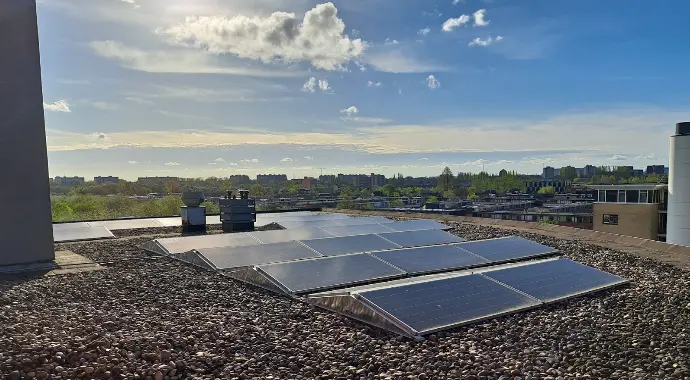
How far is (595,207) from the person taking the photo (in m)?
43.4

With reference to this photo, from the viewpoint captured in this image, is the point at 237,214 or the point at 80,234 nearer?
the point at 80,234

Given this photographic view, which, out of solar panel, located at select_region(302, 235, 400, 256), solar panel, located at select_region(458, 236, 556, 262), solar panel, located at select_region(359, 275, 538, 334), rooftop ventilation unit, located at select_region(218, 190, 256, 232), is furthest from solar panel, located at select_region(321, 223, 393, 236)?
solar panel, located at select_region(359, 275, 538, 334)

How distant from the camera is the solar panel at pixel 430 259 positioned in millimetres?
10477

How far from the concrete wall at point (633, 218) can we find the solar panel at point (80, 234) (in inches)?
1626

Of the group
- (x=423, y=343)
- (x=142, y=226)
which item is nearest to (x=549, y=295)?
(x=423, y=343)

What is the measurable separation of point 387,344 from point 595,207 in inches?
1736

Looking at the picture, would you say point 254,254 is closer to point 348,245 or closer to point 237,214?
point 348,245

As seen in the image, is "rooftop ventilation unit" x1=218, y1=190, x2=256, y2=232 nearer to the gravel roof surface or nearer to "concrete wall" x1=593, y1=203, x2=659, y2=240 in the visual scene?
the gravel roof surface

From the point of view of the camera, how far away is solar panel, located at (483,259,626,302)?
8828 millimetres

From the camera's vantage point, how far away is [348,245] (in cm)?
1266

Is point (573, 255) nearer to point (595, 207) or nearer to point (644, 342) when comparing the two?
point (644, 342)

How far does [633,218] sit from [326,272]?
135ft

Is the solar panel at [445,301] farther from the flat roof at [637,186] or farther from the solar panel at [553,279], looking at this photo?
the flat roof at [637,186]

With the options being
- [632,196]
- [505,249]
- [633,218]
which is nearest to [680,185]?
[632,196]
